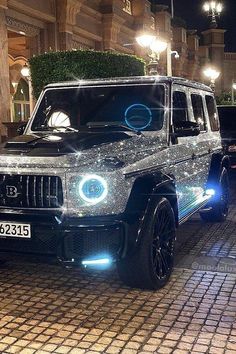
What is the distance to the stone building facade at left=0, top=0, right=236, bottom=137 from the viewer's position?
15570 mm

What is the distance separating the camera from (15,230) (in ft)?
14.3

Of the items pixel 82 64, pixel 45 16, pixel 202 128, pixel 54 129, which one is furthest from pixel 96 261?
pixel 45 16

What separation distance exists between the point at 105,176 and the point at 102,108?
1619mm

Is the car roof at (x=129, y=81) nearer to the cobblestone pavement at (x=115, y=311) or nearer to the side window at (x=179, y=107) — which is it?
the side window at (x=179, y=107)

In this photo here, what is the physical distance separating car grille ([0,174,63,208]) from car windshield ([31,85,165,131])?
116cm

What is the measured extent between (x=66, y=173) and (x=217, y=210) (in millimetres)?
3934

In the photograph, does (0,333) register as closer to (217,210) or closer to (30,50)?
(217,210)

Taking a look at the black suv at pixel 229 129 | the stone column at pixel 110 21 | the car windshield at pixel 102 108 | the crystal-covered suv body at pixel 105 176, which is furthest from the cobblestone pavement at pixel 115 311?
the stone column at pixel 110 21

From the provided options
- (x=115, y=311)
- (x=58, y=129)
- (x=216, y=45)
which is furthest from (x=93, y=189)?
(x=216, y=45)

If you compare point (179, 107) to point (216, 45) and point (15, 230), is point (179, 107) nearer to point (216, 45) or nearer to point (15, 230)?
point (15, 230)

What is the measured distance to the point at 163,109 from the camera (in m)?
5.37

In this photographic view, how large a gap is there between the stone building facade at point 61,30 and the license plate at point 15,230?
36.2ft

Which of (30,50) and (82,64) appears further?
(30,50)

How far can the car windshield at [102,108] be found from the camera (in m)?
5.40
